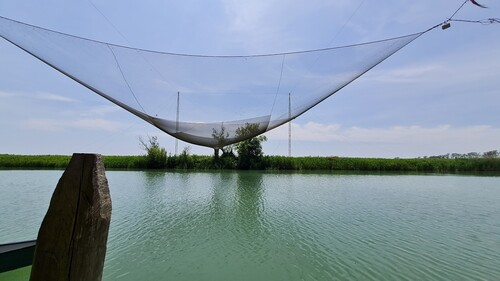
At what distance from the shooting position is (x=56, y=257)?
4.28ft

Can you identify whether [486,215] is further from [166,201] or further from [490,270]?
[166,201]

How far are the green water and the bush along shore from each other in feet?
49.8

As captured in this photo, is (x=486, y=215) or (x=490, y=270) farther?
(x=486, y=215)

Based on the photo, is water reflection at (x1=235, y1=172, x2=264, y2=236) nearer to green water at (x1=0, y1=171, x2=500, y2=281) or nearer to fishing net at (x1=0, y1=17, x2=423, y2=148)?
green water at (x1=0, y1=171, x2=500, y2=281)

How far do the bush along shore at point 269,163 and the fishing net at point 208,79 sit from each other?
1891 centimetres

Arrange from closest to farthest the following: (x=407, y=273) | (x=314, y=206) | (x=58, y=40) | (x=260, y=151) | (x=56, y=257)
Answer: (x=56, y=257) → (x=407, y=273) → (x=58, y=40) → (x=314, y=206) → (x=260, y=151)

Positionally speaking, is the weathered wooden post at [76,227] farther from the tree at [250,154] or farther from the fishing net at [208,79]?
the tree at [250,154]

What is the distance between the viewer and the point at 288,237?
535 centimetres

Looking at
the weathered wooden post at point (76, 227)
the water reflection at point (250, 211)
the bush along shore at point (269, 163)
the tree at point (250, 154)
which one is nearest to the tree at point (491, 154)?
the bush along shore at point (269, 163)

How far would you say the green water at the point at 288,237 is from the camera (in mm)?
3877

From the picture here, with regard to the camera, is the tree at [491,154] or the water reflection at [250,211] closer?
the water reflection at [250,211]

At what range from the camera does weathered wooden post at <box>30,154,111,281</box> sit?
1.30 meters

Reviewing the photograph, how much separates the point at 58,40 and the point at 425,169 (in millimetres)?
29855

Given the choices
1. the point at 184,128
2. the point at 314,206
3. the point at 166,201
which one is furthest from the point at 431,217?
the point at 166,201
